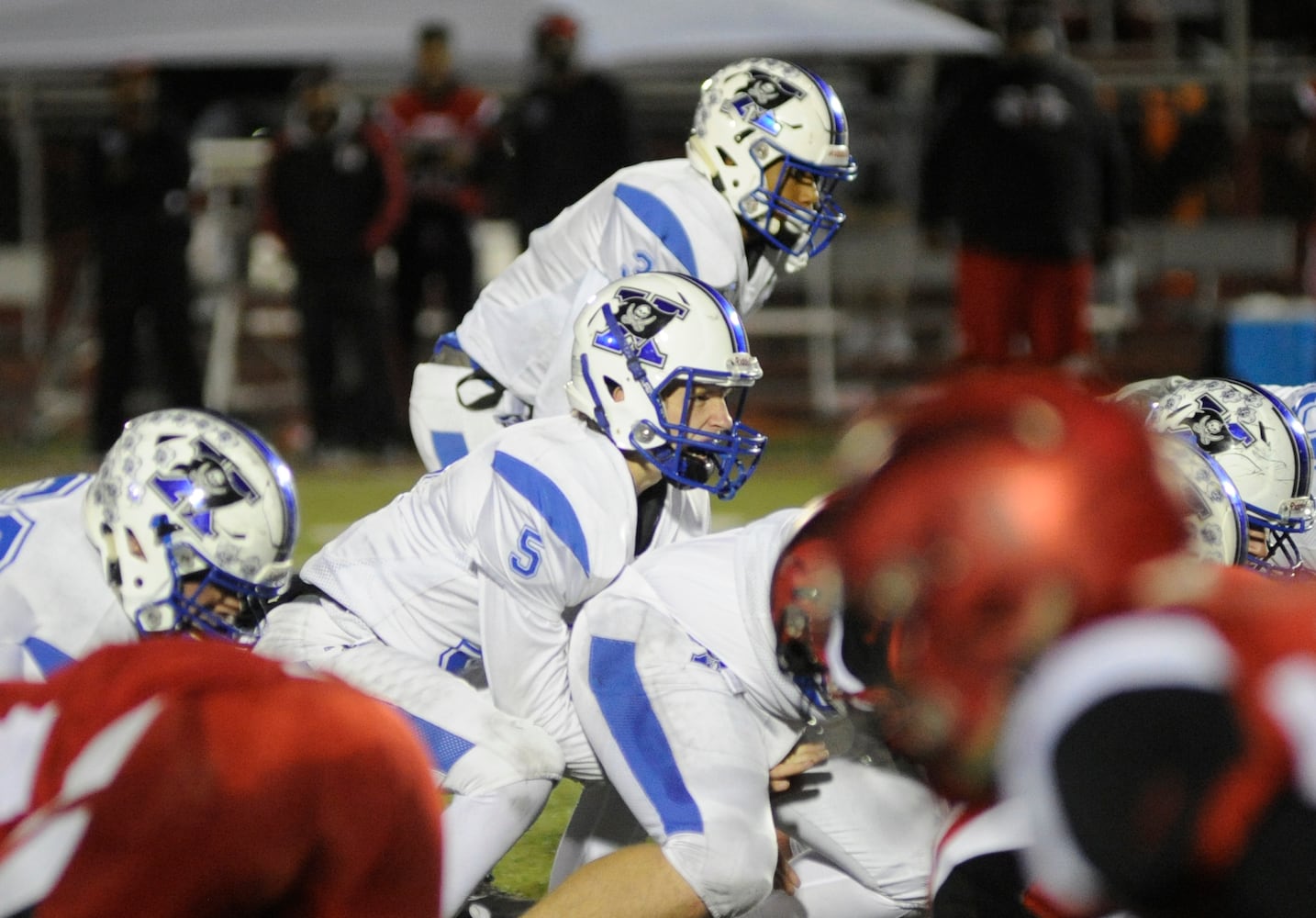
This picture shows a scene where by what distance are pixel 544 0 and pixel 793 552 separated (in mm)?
8425

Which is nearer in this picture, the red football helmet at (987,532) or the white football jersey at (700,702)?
the red football helmet at (987,532)

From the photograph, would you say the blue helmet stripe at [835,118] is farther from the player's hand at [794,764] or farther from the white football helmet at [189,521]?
the player's hand at [794,764]

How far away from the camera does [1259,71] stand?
1247 centimetres

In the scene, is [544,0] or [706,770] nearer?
[706,770]

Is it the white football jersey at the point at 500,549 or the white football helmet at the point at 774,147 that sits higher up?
the white football helmet at the point at 774,147

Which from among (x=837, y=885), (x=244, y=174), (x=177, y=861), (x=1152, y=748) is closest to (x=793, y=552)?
(x=1152, y=748)

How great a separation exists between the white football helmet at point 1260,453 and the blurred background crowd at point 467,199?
18.2ft

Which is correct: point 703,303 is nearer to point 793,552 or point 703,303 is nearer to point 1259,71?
point 793,552

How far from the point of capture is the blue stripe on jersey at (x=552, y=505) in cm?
306

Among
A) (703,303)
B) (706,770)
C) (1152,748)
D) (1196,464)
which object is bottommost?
(706,770)

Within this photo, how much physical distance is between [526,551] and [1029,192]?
241 inches

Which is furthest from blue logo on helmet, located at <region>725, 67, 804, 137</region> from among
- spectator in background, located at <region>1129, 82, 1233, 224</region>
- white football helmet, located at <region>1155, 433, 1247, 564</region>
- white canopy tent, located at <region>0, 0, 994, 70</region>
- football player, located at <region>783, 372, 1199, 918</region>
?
spectator in background, located at <region>1129, 82, 1233, 224</region>

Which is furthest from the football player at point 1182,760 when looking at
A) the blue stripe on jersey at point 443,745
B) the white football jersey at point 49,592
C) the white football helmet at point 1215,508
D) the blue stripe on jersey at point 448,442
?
the blue stripe on jersey at point 448,442

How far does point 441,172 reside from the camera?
959cm
